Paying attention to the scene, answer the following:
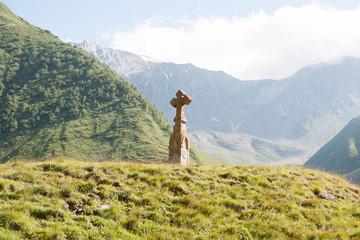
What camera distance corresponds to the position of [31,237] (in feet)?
25.2

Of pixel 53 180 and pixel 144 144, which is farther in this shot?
pixel 144 144

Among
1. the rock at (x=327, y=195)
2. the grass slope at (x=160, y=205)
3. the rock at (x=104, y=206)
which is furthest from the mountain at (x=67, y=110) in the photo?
the rock at (x=104, y=206)

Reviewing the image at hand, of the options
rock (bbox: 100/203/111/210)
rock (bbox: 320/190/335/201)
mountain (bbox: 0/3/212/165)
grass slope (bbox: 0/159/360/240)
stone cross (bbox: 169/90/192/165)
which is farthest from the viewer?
mountain (bbox: 0/3/212/165)

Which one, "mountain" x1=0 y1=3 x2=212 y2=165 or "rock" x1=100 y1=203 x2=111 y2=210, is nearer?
"rock" x1=100 y1=203 x2=111 y2=210

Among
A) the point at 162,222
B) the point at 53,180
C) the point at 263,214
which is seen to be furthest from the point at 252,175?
the point at 53,180

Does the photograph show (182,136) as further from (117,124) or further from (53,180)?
(117,124)

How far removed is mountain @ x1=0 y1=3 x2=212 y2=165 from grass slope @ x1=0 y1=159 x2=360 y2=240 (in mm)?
74803

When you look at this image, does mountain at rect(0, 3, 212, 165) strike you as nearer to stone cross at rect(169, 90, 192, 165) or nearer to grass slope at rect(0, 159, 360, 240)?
stone cross at rect(169, 90, 192, 165)

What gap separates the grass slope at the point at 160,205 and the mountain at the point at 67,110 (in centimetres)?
7480

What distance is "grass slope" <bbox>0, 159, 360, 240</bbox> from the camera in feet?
28.6

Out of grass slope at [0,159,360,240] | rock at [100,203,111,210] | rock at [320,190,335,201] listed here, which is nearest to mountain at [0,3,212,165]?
grass slope at [0,159,360,240]

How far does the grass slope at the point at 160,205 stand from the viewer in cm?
870

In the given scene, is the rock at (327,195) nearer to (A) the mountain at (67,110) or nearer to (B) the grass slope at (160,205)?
(B) the grass slope at (160,205)

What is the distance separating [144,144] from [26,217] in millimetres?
98444
